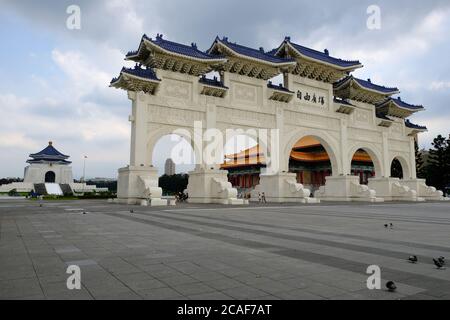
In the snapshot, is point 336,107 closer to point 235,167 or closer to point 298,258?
point 235,167

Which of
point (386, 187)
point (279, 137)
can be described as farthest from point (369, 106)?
point (279, 137)

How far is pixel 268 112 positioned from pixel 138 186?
39.1 feet

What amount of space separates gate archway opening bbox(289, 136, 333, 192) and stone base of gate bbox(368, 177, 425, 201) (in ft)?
26.6

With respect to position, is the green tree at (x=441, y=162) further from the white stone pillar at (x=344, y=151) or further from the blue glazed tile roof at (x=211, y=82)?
the blue glazed tile roof at (x=211, y=82)

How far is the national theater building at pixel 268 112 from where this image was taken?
21.9 metres

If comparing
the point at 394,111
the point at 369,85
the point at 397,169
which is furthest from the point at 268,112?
the point at 397,169

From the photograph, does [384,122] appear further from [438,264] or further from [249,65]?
[438,264]

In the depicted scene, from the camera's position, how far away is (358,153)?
43250 millimetres

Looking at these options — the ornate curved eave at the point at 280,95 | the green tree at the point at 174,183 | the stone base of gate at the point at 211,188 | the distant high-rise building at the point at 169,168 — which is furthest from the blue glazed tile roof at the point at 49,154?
the ornate curved eave at the point at 280,95

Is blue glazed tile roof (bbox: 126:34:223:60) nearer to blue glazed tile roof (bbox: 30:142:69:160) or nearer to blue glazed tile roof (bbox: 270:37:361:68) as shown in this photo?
blue glazed tile roof (bbox: 270:37:361:68)

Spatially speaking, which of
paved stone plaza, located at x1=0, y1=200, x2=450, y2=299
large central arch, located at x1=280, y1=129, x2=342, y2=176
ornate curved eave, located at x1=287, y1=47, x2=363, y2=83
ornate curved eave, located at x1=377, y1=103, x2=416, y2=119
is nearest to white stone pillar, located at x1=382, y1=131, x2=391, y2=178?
ornate curved eave, located at x1=377, y1=103, x2=416, y2=119

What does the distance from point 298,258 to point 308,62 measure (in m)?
26.5
